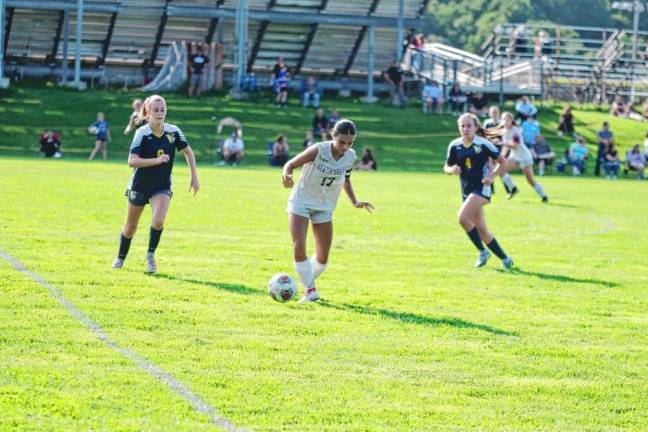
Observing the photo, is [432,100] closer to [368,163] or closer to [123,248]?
[368,163]

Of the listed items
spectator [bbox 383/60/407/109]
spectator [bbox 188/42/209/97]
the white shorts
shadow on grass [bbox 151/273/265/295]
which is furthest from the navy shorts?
spectator [bbox 383/60/407/109]

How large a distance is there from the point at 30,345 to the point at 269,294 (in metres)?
3.16

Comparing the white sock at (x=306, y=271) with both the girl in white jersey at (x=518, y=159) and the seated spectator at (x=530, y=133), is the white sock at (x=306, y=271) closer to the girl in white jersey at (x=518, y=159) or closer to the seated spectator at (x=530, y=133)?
the girl in white jersey at (x=518, y=159)

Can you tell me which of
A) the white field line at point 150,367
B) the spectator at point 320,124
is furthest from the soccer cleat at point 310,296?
the spectator at point 320,124

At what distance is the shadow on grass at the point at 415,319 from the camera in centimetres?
1040

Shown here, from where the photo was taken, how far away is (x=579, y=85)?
56750mm

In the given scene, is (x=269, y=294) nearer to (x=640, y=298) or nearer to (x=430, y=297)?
(x=430, y=297)

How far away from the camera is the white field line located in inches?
276

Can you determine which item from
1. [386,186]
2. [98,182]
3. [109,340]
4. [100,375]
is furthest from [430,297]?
[386,186]

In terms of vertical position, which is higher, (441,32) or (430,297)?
(441,32)

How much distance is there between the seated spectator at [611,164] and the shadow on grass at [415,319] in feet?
102

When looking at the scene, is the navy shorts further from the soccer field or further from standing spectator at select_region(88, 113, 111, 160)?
standing spectator at select_region(88, 113, 111, 160)

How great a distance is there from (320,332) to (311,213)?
210cm

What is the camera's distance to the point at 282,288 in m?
11.2
